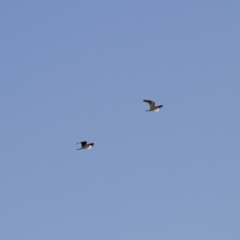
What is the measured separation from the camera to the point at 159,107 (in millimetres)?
60781

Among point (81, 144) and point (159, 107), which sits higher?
point (159, 107)

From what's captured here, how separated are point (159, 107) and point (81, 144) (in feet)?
41.7

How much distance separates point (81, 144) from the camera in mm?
62344
